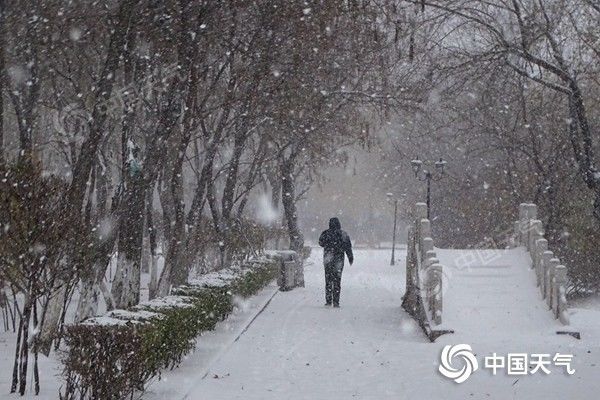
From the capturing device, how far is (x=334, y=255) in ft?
66.2

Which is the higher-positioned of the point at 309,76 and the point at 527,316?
the point at 309,76

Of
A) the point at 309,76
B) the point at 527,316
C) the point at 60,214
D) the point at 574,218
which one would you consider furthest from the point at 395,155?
the point at 60,214

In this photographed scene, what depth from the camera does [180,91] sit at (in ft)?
50.2

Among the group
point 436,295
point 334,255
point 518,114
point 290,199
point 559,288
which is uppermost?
point 518,114

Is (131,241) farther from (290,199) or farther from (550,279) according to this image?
(290,199)

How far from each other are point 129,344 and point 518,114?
1618 cm

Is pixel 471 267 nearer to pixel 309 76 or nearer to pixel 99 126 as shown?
pixel 309 76

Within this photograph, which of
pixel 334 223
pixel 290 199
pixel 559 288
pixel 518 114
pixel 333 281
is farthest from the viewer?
pixel 290 199

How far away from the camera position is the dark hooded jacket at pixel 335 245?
2019 centimetres

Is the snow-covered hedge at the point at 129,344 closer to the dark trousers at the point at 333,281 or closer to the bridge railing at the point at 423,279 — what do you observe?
the bridge railing at the point at 423,279

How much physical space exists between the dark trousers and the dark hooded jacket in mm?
93

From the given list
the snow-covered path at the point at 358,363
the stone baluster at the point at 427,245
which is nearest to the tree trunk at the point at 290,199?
the snow-covered path at the point at 358,363

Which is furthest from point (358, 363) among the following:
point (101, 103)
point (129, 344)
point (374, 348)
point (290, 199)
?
point (290, 199)

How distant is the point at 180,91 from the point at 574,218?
1741 cm
